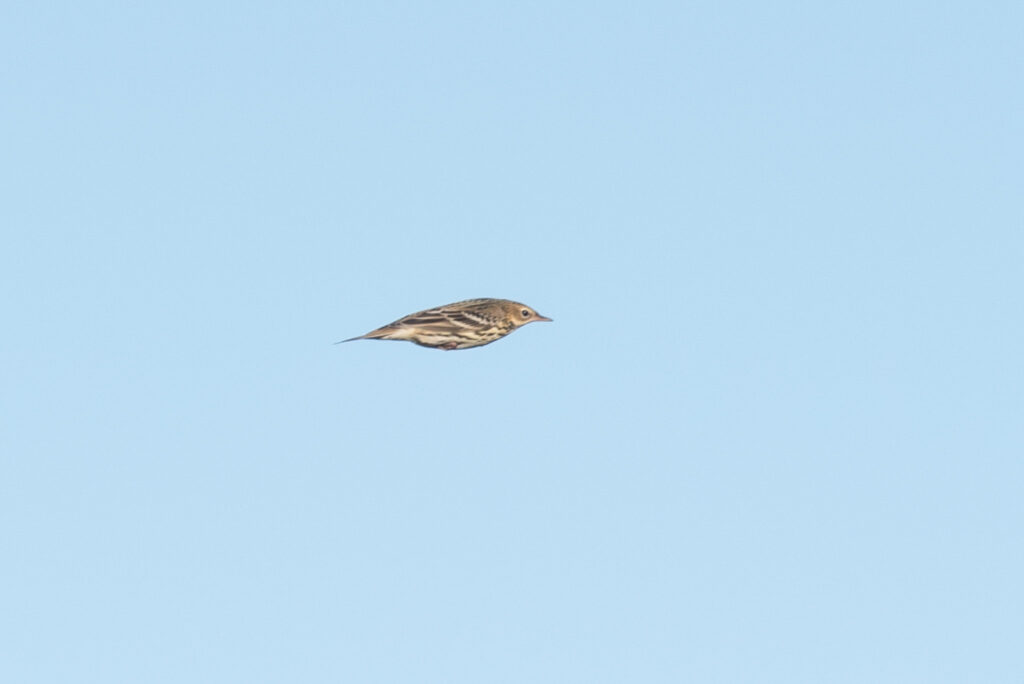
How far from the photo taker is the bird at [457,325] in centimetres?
4191

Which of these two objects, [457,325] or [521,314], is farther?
[521,314]

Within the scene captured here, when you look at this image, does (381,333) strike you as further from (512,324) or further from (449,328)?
(512,324)

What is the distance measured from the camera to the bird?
4191cm

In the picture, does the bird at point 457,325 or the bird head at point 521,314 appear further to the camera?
the bird head at point 521,314

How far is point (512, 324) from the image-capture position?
147 feet

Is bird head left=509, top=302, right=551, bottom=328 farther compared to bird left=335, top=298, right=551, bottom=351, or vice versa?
bird head left=509, top=302, right=551, bottom=328

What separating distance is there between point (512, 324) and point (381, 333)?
4.82 m

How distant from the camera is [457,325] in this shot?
4275cm

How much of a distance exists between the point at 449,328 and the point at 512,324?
2.79m

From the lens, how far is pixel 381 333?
135 feet

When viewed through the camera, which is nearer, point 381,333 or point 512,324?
point 381,333

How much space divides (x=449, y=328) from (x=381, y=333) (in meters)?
2.08

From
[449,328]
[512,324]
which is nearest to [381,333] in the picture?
[449,328]
